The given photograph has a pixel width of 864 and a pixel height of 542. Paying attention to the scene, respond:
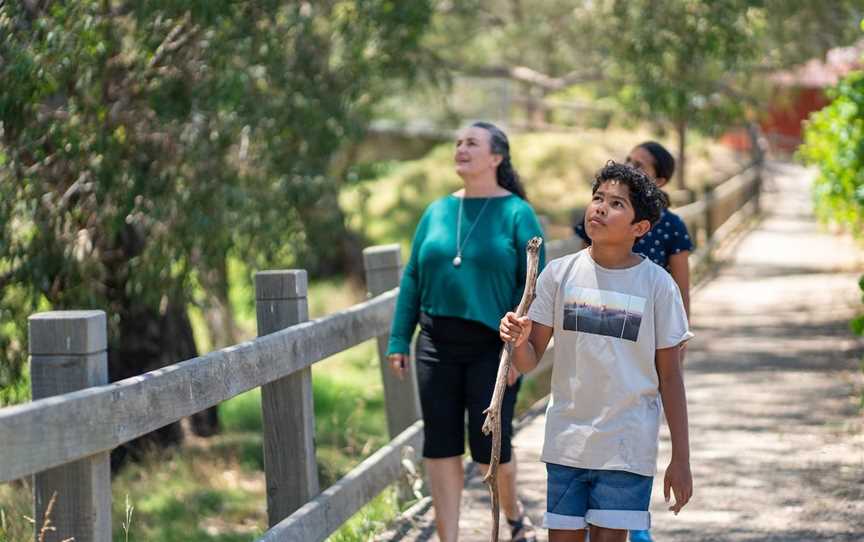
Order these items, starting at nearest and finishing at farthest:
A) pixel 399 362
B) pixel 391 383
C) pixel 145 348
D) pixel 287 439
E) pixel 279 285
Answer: pixel 287 439, pixel 279 285, pixel 399 362, pixel 391 383, pixel 145 348

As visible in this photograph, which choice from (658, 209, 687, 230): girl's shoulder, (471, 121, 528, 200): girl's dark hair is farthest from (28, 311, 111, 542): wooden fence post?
(658, 209, 687, 230): girl's shoulder

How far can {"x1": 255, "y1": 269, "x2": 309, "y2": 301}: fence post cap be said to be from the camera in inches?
216

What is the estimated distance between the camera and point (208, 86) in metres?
9.19

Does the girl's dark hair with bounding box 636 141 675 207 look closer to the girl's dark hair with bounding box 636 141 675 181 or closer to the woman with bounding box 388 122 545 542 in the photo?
the girl's dark hair with bounding box 636 141 675 181

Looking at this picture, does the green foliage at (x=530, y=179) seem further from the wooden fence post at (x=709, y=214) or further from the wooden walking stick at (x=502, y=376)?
the wooden walking stick at (x=502, y=376)

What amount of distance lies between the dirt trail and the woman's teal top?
1.25 meters

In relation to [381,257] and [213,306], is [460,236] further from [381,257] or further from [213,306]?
[213,306]

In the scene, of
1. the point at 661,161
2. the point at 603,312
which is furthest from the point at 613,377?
the point at 661,161

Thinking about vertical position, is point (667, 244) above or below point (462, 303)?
above

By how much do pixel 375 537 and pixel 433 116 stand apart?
24338 millimetres

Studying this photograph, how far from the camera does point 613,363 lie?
14.1ft

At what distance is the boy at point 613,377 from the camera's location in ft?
14.1

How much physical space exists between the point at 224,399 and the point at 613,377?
1.31 m

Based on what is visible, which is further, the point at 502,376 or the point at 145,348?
the point at 145,348
